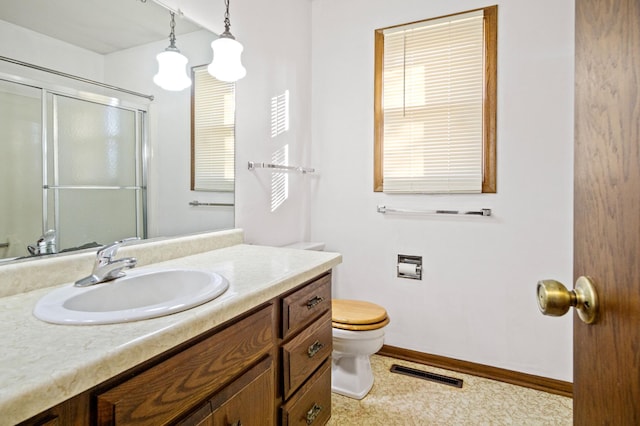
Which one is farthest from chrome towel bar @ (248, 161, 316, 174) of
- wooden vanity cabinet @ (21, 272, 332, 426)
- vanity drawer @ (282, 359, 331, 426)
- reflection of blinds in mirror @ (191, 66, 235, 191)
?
vanity drawer @ (282, 359, 331, 426)

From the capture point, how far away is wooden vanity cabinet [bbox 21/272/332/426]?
646 millimetres

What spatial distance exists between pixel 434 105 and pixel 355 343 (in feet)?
4.88

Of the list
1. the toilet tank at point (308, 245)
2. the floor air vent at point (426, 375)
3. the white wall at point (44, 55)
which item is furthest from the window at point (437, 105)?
the white wall at point (44, 55)

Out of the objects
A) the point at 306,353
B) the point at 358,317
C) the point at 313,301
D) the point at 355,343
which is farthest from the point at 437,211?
the point at 306,353

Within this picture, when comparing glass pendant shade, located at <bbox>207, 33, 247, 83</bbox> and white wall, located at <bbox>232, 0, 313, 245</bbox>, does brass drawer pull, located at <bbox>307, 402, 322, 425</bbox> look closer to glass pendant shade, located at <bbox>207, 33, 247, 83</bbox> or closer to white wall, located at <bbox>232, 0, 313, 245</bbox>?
white wall, located at <bbox>232, 0, 313, 245</bbox>

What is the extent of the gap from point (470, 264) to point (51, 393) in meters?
2.11

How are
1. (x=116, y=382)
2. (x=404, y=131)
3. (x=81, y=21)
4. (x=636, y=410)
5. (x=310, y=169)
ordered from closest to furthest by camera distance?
1. (x=636, y=410)
2. (x=116, y=382)
3. (x=81, y=21)
4. (x=404, y=131)
5. (x=310, y=169)

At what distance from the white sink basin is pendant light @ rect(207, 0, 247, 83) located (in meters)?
1.01

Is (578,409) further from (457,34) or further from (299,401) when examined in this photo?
(457,34)

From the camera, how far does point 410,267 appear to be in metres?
2.31

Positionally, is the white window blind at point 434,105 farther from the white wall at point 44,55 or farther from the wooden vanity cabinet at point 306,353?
the white wall at point 44,55

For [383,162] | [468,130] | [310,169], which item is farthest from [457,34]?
[310,169]

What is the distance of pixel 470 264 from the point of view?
2.18 meters

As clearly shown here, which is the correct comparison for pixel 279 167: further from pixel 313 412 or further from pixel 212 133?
pixel 313 412
